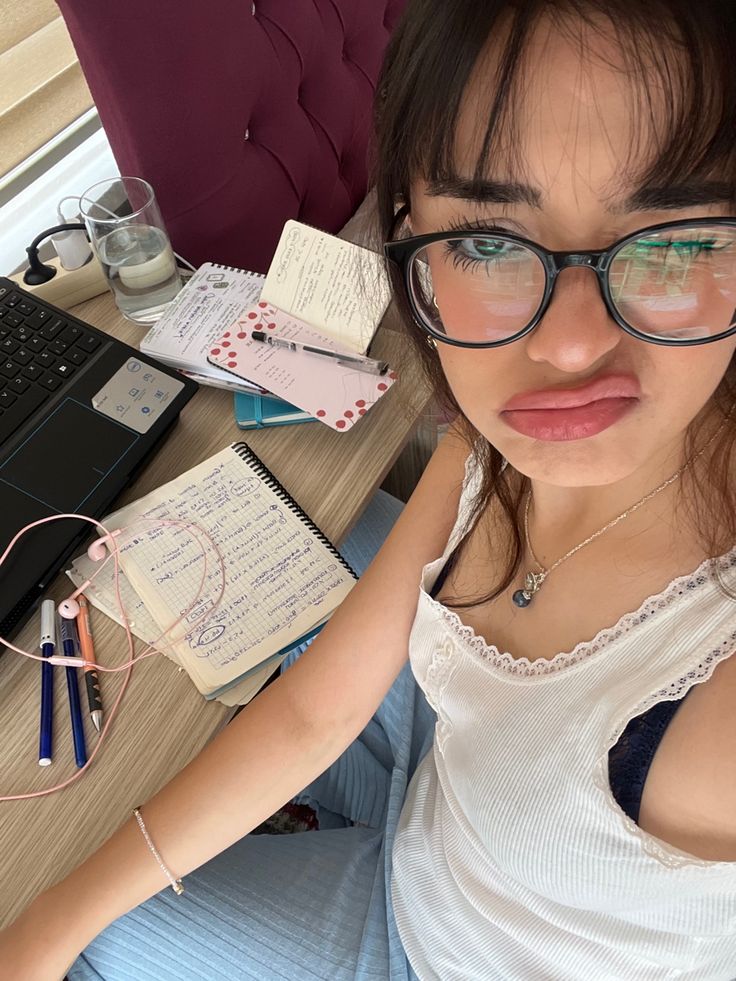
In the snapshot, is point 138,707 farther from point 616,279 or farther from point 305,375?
point 616,279

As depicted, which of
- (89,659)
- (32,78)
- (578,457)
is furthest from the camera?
(32,78)

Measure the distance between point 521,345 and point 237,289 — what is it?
25.1 inches

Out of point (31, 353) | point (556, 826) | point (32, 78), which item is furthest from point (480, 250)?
point (32, 78)

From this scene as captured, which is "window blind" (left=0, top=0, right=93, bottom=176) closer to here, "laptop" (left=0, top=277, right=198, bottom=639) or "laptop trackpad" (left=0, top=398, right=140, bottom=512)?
"laptop" (left=0, top=277, right=198, bottom=639)

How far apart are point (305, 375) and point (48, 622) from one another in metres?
0.40

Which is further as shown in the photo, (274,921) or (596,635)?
(274,921)

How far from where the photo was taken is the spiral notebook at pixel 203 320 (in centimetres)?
98

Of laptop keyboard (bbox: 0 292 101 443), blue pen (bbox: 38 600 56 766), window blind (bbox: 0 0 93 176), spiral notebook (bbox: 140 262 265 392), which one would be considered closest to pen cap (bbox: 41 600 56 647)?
blue pen (bbox: 38 600 56 766)

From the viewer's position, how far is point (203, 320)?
3.36ft

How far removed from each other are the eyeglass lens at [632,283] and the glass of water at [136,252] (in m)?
0.60

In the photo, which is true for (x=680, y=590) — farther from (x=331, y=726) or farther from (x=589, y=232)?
(x=331, y=726)

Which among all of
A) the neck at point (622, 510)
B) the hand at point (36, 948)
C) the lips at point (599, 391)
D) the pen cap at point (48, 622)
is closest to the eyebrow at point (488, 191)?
the lips at point (599, 391)

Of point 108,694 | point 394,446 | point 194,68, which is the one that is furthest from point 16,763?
point 194,68

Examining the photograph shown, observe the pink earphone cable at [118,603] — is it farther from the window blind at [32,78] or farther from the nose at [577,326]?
the window blind at [32,78]
